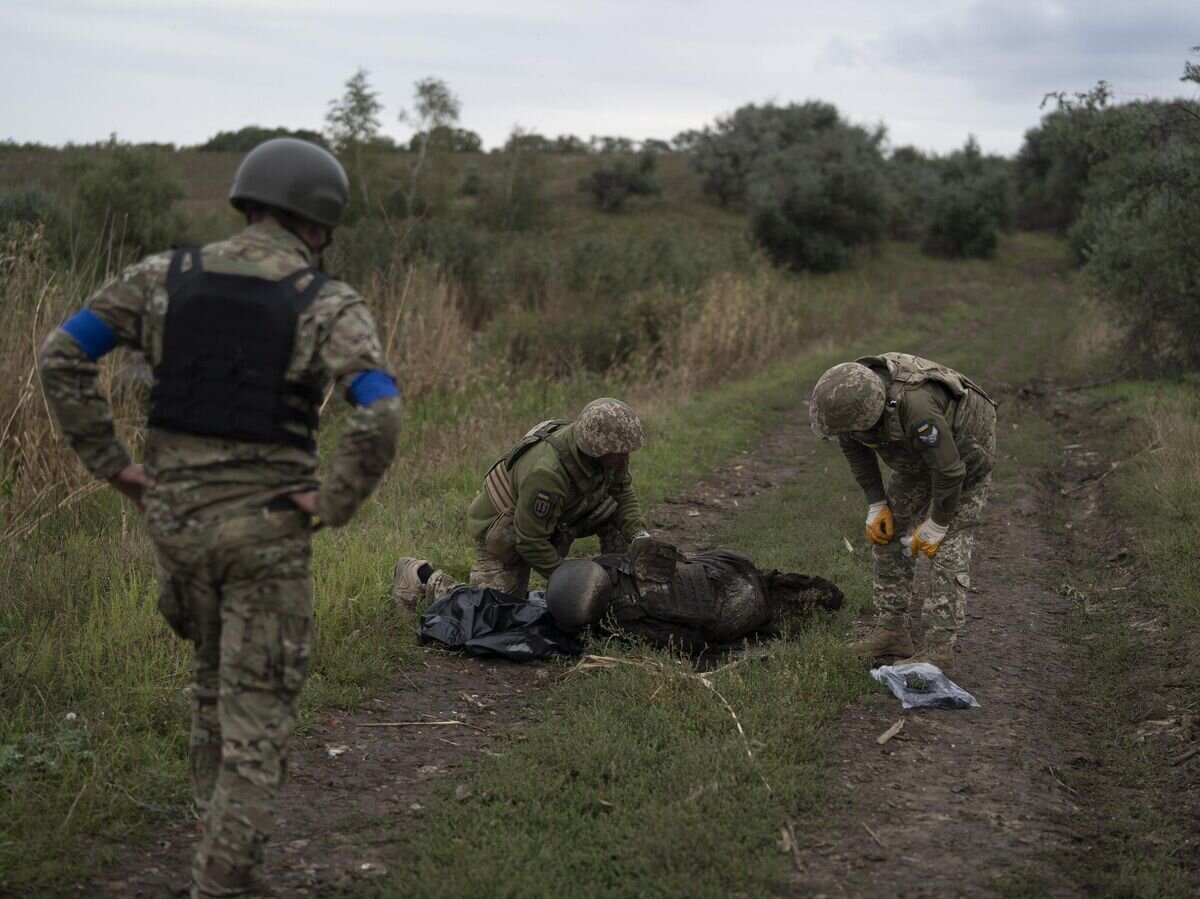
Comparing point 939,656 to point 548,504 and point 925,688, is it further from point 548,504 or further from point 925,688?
point 548,504

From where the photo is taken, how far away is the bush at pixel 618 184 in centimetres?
4819

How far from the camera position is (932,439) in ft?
18.0

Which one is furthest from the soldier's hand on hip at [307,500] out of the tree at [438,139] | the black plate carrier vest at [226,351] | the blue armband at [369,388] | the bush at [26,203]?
the tree at [438,139]

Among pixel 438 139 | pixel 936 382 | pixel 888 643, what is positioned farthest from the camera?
pixel 438 139

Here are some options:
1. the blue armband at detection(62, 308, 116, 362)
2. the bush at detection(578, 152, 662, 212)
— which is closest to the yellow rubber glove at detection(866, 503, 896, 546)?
the blue armband at detection(62, 308, 116, 362)

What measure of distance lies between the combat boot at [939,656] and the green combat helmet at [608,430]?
188 cm

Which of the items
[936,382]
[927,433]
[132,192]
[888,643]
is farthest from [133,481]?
[132,192]

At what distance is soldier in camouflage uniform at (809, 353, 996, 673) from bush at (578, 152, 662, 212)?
43084 mm

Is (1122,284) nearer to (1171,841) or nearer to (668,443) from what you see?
(668,443)

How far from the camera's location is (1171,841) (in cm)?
421

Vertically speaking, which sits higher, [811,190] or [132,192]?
[811,190]

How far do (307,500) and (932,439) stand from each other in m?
3.36

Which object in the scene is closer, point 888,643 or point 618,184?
point 888,643

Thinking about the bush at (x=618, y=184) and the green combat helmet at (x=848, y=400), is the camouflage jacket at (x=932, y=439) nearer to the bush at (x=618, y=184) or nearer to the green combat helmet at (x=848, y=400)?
the green combat helmet at (x=848, y=400)
